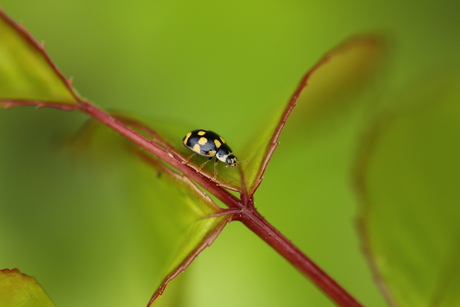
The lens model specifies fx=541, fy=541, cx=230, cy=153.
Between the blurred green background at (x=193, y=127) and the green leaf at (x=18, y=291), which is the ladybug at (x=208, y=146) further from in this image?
the green leaf at (x=18, y=291)

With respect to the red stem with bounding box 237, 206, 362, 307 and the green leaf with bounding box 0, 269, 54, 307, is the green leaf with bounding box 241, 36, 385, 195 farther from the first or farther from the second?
the green leaf with bounding box 0, 269, 54, 307

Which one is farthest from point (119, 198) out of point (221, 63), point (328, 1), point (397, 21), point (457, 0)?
point (457, 0)

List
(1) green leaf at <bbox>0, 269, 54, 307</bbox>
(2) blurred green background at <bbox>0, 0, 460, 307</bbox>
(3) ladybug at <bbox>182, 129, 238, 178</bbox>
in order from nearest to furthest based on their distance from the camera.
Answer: (1) green leaf at <bbox>0, 269, 54, 307</bbox>
(3) ladybug at <bbox>182, 129, 238, 178</bbox>
(2) blurred green background at <bbox>0, 0, 460, 307</bbox>

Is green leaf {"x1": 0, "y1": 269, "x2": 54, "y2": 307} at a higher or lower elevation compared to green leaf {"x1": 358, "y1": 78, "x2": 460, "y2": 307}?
higher

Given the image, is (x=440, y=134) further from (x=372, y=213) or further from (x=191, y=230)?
(x=191, y=230)

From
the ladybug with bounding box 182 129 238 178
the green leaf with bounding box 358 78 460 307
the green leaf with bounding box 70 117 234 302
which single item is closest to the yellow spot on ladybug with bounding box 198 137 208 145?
the ladybug with bounding box 182 129 238 178
